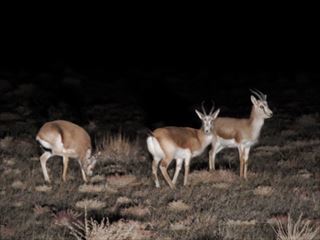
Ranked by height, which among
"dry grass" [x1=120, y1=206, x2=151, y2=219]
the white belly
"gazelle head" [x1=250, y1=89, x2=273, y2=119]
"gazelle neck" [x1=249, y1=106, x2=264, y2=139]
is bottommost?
"dry grass" [x1=120, y1=206, x2=151, y2=219]

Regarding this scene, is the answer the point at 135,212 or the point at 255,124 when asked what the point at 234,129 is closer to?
the point at 255,124

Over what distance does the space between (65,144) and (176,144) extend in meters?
2.05

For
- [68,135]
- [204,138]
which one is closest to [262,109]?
[204,138]

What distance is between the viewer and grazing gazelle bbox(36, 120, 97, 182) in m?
12.8

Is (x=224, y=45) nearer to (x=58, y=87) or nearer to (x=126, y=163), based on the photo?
(x=58, y=87)

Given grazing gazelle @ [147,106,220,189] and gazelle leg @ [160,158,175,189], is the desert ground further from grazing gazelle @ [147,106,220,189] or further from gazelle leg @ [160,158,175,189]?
grazing gazelle @ [147,106,220,189]

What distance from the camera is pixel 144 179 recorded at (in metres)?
13.3

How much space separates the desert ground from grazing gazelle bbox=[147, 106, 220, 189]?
1.23ft

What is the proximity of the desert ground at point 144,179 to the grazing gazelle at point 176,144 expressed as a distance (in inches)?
14.8

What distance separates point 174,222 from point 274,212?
6.17 feet

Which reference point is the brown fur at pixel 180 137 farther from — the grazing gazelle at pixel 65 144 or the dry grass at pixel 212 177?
the grazing gazelle at pixel 65 144

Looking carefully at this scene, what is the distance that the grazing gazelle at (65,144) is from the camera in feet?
41.8

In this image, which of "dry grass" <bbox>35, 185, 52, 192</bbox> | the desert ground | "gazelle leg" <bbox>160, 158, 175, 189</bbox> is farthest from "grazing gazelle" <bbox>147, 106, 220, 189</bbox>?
"dry grass" <bbox>35, 185, 52, 192</bbox>

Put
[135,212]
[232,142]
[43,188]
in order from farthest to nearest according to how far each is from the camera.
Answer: [232,142]
[43,188]
[135,212]
